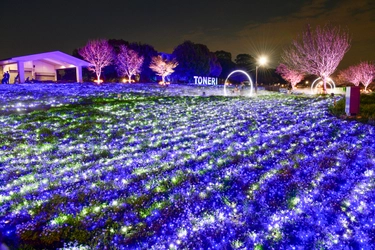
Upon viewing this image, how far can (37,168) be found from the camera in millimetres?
6770

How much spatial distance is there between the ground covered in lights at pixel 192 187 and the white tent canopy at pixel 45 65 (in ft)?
80.9

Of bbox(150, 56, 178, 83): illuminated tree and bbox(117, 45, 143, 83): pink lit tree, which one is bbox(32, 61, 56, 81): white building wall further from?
bbox(150, 56, 178, 83): illuminated tree

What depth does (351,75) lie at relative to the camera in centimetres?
5125

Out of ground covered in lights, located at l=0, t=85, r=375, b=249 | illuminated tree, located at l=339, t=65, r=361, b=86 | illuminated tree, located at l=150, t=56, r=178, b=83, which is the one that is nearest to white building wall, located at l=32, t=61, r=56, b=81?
illuminated tree, located at l=150, t=56, r=178, b=83

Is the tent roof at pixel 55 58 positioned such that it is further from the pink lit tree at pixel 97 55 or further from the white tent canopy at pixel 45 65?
the pink lit tree at pixel 97 55

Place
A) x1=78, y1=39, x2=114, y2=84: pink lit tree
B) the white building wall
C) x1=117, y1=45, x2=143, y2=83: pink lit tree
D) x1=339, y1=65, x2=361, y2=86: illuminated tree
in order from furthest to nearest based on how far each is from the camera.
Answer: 1. x1=339, y1=65, x2=361, y2=86: illuminated tree
2. x1=117, y1=45, x2=143, y2=83: pink lit tree
3. x1=78, y1=39, x2=114, y2=84: pink lit tree
4. the white building wall

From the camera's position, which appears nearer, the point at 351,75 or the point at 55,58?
the point at 55,58

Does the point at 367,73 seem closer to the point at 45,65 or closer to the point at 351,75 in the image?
the point at 351,75

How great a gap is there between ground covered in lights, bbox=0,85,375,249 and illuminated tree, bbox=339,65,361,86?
4676cm

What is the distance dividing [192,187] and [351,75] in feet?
187

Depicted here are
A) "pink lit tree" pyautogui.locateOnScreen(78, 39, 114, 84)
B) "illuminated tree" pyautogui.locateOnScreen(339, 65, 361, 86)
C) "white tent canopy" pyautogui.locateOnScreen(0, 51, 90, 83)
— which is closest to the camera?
"white tent canopy" pyautogui.locateOnScreen(0, 51, 90, 83)

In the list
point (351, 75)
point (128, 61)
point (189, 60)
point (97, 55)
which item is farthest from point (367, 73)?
point (97, 55)

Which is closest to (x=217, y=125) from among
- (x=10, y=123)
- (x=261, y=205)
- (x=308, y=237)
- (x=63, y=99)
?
(x=261, y=205)

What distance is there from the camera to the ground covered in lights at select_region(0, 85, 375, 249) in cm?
385
